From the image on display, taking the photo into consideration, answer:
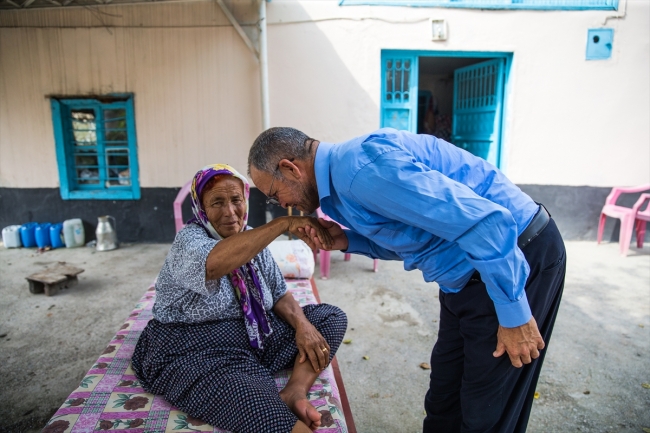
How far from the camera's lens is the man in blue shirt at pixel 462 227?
1304 mm

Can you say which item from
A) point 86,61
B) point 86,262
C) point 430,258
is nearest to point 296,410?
point 430,258

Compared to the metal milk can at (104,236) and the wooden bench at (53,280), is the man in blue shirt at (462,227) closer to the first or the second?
the wooden bench at (53,280)

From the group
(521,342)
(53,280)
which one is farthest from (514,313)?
(53,280)

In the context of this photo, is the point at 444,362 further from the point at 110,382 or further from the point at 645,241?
the point at 645,241

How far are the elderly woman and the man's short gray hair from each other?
0.34 metres

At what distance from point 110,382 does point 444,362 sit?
1.54 m

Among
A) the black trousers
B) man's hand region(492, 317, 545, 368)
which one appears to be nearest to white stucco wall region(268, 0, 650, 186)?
the black trousers

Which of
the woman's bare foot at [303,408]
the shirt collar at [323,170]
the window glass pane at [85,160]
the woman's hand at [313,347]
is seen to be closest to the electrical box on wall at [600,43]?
the woman's hand at [313,347]

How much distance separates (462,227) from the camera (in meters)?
1.29

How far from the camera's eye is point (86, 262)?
5699mm

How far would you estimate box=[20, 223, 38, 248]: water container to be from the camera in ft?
20.8

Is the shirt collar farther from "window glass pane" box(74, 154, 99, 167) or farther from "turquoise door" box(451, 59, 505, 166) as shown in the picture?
"window glass pane" box(74, 154, 99, 167)

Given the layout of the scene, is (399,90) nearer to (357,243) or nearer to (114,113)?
(114,113)

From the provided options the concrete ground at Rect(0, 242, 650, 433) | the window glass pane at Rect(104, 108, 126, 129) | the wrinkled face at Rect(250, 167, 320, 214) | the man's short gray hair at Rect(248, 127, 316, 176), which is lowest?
the concrete ground at Rect(0, 242, 650, 433)
